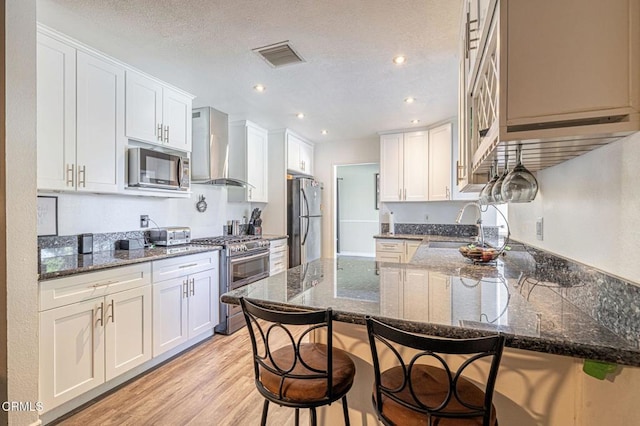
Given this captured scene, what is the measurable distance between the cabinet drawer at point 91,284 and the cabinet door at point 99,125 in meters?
0.69

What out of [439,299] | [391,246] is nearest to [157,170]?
[439,299]

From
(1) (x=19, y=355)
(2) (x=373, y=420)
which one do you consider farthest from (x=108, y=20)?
(2) (x=373, y=420)

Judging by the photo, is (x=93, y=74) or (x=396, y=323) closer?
(x=396, y=323)

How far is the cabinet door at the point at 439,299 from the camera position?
3.29 ft

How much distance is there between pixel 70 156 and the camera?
2.17 meters

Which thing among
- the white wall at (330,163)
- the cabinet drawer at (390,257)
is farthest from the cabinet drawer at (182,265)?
the white wall at (330,163)

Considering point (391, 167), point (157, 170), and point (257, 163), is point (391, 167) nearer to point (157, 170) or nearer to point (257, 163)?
point (257, 163)

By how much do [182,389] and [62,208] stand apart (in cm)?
167

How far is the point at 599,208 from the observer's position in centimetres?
110

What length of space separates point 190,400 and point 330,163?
416 centimetres

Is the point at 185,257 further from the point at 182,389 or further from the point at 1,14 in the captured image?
the point at 1,14

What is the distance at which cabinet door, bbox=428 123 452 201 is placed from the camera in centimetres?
416

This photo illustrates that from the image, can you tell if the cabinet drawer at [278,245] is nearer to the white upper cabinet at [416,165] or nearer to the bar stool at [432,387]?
the white upper cabinet at [416,165]

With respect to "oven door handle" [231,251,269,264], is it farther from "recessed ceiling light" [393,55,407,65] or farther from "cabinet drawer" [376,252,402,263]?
"recessed ceiling light" [393,55,407,65]
